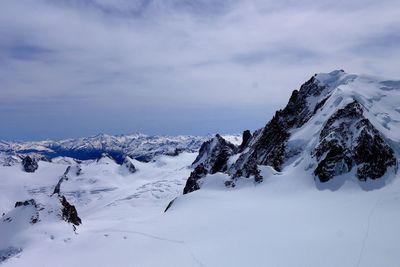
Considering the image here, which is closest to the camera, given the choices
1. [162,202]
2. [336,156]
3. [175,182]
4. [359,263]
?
[359,263]

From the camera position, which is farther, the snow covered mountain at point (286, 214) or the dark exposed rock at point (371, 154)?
the dark exposed rock at point (371, 154)

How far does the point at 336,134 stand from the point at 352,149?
360 centimetres

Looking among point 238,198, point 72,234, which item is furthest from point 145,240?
point 238,198

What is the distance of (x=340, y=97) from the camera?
63969 mm

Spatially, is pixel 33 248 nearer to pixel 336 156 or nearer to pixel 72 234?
pixel 72 234

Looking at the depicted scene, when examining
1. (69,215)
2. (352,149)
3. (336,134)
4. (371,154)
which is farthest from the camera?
(336,134)

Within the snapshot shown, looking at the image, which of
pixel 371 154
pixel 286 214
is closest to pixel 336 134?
pixel 371 154

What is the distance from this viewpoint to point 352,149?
52875 mm

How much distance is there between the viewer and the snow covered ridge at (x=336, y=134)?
5112cm

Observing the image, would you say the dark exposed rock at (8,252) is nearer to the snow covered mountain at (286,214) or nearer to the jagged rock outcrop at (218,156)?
the snow covered mountain at (286,214)

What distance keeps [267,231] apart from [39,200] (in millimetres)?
32510

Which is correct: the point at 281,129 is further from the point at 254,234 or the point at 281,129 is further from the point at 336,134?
the point at 254,234

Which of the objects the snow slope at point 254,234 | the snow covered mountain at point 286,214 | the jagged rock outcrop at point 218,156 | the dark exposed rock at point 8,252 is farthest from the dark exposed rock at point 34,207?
the jagged rock outcrop at point 218,156

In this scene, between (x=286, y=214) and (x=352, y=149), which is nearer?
(x=286, y=214)
